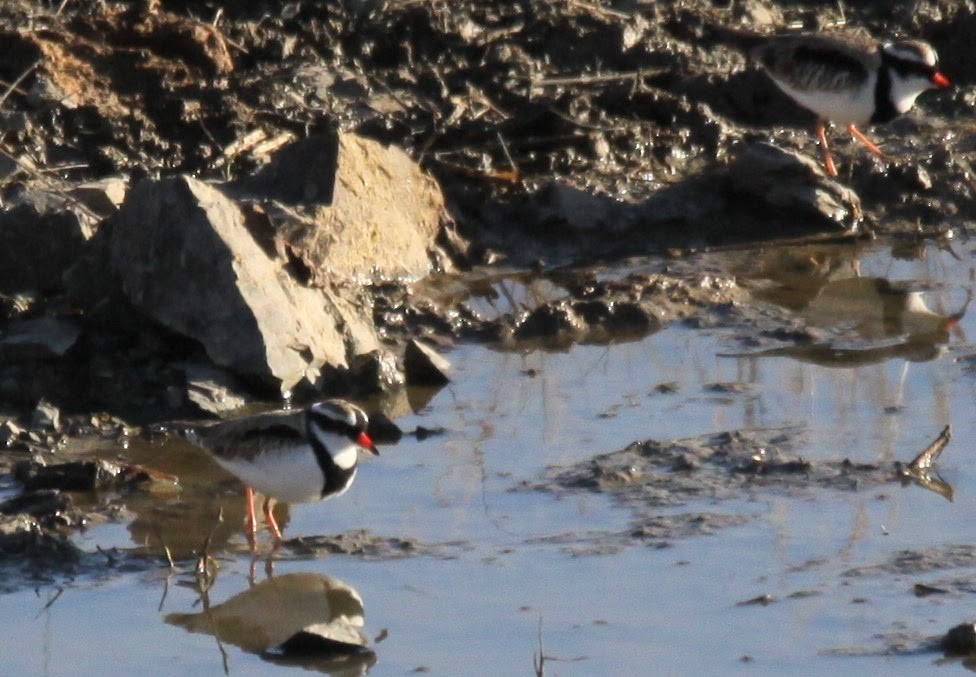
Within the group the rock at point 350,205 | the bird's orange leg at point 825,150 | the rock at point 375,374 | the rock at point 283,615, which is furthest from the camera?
the bird's orange leg at point 825,150

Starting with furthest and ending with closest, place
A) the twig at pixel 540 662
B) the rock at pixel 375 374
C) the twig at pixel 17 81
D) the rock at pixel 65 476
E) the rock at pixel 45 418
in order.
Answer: the twig at pixel 17 81 → the rock at pixel 375 374 → the rock at pixel 45 418 → the rock at pixel 65 476 → the twig at pixel 540 662

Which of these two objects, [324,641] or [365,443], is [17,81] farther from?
[324,641]

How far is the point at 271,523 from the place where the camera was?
7.13 m

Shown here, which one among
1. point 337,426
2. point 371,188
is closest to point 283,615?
point 337,426

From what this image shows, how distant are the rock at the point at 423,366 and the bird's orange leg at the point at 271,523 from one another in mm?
1405

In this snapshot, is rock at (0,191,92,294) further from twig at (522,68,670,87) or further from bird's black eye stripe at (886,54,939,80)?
bird's black eye stripe at (886,54,939,80)

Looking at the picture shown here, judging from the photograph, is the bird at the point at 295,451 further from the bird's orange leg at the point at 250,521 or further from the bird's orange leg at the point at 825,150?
the bird's orange leg at the point at 825,150

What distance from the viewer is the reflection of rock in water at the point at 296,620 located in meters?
6.00

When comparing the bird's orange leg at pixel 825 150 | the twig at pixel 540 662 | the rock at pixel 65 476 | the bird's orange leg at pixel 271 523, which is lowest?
the twig at pixel 540 662

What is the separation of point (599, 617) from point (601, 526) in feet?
2.77

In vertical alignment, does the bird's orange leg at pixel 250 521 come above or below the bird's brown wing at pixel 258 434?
below

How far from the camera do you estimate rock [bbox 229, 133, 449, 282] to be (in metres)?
9.81

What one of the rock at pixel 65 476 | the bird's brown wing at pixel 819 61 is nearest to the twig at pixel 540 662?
the rock at pixel 65 476

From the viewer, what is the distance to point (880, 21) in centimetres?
1355
